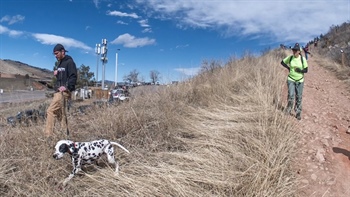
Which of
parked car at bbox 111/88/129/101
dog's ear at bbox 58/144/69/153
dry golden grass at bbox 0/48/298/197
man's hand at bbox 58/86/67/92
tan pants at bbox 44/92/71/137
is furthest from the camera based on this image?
parked car at bbox 111/88/129/101

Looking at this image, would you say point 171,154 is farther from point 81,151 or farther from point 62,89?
point 62,89

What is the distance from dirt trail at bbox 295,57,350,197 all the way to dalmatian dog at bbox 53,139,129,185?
2.11 metres

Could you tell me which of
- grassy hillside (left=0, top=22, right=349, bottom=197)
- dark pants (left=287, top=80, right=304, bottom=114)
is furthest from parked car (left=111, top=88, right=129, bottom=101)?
dark pants (left=287, top=80, right=304, bottom=114)

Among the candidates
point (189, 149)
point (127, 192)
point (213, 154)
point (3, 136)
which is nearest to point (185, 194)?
point (127, 192)

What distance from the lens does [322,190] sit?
294 centimetres

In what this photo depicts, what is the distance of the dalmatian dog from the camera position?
2.96m

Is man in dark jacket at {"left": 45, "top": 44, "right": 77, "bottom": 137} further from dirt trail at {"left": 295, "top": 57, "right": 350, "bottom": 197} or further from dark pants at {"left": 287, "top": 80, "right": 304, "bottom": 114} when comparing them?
dark pants at {"left": 287, "top": 80, "right": 304, "bottom": 114}

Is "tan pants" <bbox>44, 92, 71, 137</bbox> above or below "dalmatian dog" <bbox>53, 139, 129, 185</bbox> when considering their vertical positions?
above

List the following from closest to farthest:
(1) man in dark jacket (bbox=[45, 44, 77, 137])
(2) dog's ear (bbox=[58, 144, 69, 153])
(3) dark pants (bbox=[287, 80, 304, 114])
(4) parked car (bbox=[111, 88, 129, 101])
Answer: (2) dog's ear (bbox=[58, 144, 69, 153]) < (1) man in dark jacket (bbox=[45, 44, 77, 137]) < (3) dark pants (bbox=[287, 80, 304, 114]) < (4) parked car (bbox=[111, 88, 129, 101])

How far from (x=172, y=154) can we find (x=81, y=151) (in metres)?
1.05

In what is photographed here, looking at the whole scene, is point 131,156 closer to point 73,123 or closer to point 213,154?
point 213,154

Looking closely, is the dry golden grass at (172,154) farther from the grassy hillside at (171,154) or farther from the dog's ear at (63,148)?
the dog's ear at (63,148)

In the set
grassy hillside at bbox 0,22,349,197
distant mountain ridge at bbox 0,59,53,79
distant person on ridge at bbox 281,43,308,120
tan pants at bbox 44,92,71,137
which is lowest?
grassy hillside at bbox 0,22,349,197

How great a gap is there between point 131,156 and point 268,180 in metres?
1.66
